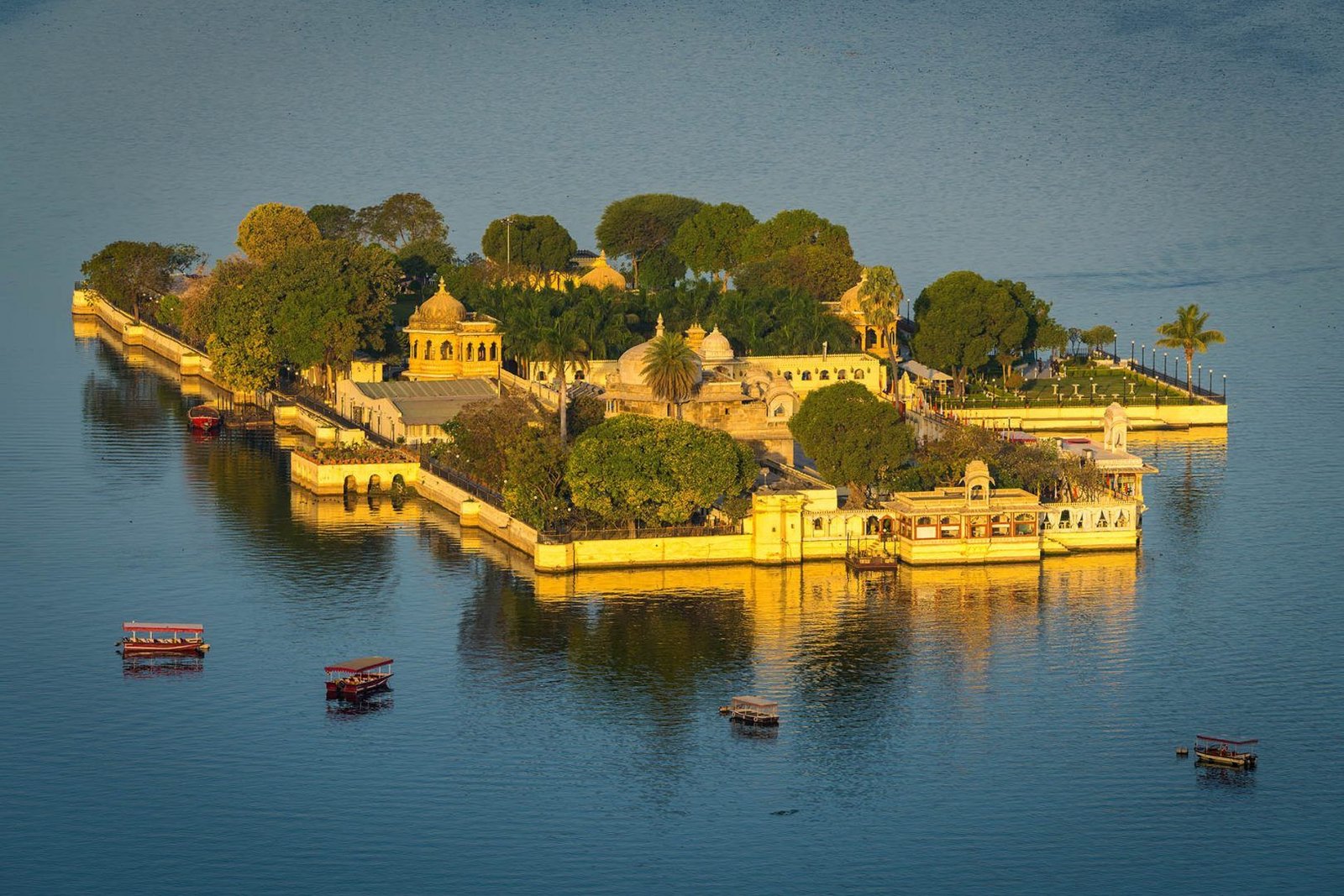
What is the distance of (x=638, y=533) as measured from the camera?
134625mm

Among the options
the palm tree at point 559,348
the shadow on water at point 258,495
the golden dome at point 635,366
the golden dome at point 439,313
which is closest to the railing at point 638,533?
the shadow on water at point 258,495

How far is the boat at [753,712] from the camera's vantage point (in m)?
108

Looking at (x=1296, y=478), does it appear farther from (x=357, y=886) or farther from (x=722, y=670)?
(x=357, y=886)

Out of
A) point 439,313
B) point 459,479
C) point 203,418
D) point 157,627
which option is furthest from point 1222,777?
point 439,313

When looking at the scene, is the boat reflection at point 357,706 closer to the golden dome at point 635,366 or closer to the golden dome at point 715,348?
the golden dome at point 635,366

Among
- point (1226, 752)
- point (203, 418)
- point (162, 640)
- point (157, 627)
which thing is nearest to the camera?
point (1226, 752)

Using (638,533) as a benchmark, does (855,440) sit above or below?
above

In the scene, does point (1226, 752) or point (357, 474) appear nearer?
point (1226, 752)

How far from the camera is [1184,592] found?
433 feet

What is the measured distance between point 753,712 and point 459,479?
164 ft

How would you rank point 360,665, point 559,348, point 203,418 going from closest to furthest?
point 360,665 → point 559,348 → point 203,418

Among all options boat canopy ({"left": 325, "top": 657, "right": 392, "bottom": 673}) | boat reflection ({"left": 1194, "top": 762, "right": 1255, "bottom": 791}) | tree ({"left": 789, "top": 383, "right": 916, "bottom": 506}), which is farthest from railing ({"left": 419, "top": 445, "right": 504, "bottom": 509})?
boat reflection ({"left": 1194, "top": 762, "right": 1255, "bottom": 791})

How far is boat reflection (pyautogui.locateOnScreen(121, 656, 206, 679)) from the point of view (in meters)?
116

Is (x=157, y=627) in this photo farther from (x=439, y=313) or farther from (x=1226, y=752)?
(x=439, y=313)
